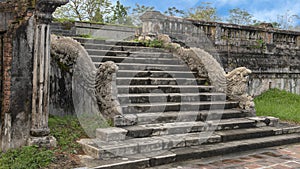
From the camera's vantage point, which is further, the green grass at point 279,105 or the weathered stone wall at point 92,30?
the weathered stone wall at point 92,30

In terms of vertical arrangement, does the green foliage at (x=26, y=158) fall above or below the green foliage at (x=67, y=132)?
below

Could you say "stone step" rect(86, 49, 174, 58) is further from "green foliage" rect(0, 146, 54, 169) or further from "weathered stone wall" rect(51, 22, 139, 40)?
"green foliage" rect(0, 146, 54, 169)

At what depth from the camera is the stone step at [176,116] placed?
22.0 ft

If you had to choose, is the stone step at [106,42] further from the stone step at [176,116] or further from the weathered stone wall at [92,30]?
the stone step at [176,116]

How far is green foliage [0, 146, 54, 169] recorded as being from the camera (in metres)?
5.01

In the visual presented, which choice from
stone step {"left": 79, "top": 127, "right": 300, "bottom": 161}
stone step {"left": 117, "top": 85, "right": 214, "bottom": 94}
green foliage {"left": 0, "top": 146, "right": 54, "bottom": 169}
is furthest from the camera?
stone step {"left": 117, "top": 85, "right": 214, "bottom": 94}

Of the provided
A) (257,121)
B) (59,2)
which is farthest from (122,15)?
Answer: (59,2)

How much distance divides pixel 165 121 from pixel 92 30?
7.16 metres

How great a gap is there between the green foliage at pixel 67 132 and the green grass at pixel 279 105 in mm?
4741

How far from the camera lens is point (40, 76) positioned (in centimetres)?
563

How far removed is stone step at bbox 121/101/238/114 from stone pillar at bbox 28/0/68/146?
1.75m

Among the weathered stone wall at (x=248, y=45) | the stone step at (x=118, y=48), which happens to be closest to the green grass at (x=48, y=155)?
the stone step at (x=118, y=48)

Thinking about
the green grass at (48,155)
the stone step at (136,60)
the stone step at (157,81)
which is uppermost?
the stone step at (136,60)

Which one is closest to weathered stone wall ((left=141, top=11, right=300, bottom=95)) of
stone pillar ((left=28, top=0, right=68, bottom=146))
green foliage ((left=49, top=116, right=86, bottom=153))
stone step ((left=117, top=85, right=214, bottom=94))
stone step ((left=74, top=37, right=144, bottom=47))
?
stone step ((left=74, top=37, right=144, bottom=47))
